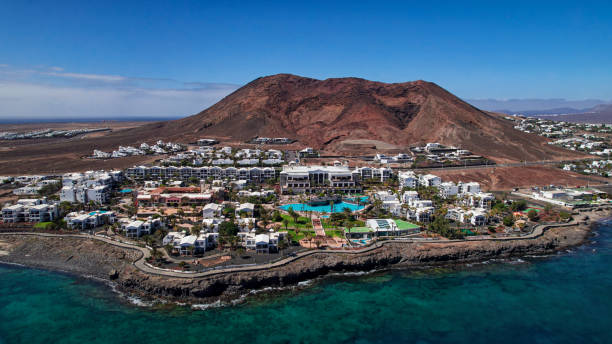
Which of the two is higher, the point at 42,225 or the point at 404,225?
the point at 42,225

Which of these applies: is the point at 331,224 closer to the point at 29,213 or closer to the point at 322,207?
the point at 322,207

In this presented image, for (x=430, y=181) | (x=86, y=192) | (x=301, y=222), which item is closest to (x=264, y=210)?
(x=301, y=222)

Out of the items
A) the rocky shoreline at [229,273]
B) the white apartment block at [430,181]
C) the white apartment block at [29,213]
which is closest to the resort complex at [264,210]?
the white apartment block at [29,213]

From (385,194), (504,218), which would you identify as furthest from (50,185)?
(504,218)

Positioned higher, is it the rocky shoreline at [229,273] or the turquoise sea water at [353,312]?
the rocky shoreline at [229,273]

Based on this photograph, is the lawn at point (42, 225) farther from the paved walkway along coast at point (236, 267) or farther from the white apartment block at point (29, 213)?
the white apartment block at point (29, 213)

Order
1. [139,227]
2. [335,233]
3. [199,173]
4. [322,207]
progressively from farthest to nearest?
[199,173] < [322,207] < [335,233] < [139,227]
